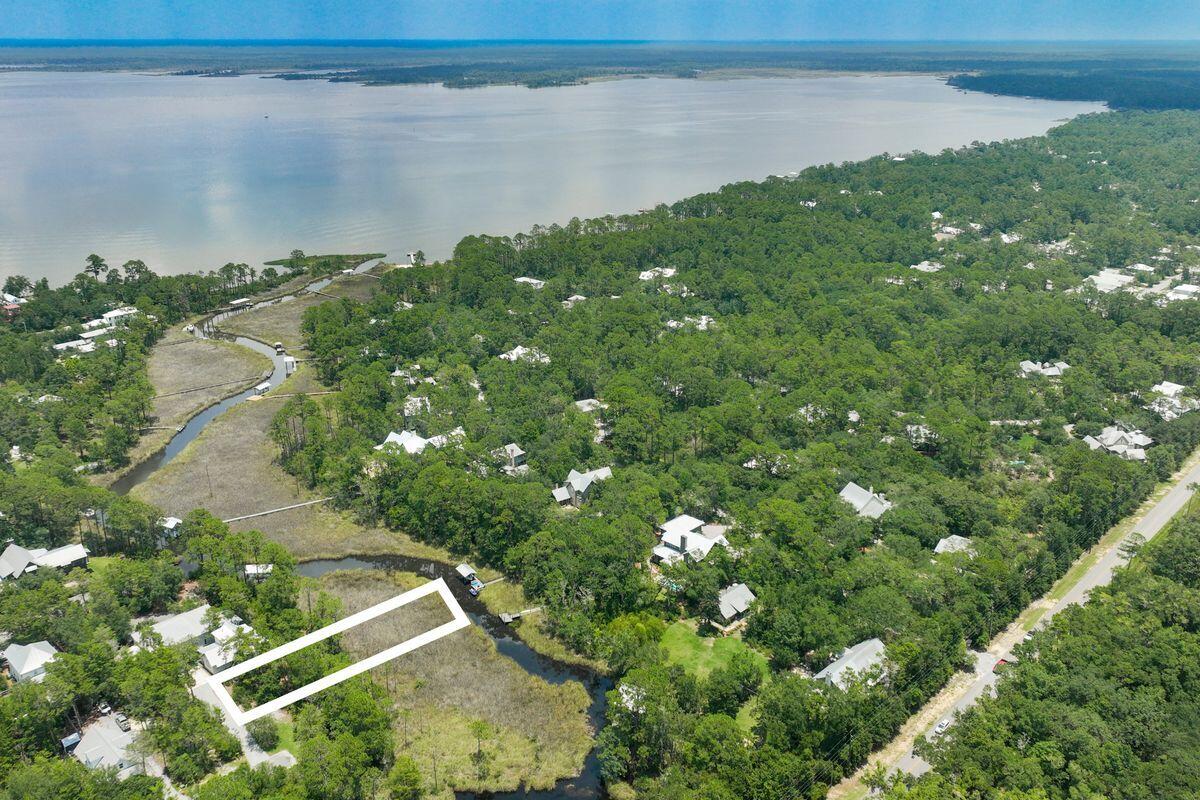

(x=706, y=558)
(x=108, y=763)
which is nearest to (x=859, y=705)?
(x=706, y=558)

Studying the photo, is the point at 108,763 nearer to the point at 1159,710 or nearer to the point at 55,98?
the point at 1159,710

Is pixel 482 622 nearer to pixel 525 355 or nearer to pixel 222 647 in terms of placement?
pixel 222 647

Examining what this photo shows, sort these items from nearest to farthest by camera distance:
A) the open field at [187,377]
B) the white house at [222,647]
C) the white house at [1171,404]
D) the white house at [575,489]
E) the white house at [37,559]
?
the white house at [222,647] < the white house at [37,559] < the white house at [575,489] < the white house at [1171,404] < the open field at [187,377]

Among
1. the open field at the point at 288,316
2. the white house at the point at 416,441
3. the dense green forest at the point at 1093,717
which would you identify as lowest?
the open field at the point at 288,316

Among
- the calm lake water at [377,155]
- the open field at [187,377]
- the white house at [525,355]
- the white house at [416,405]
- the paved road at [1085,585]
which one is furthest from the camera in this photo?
the calm lake water at [377,155]

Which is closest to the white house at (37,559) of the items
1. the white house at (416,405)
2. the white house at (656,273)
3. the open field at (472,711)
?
the open field at (472,711)

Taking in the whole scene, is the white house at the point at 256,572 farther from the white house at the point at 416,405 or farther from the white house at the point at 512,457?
the white house at the point at 416,405

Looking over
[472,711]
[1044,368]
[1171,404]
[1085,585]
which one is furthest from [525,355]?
[1171,404]
